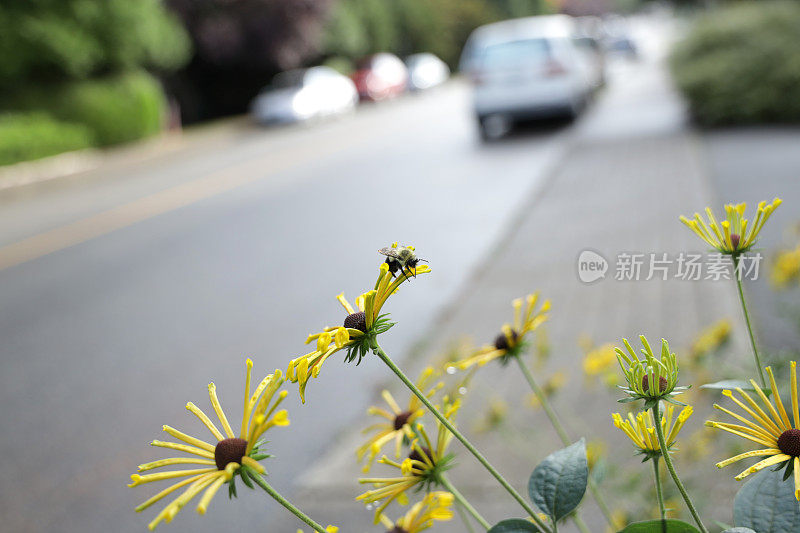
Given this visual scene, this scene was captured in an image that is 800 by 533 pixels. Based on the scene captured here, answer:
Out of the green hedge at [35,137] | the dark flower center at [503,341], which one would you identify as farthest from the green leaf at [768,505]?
the green hedge at [35,137]

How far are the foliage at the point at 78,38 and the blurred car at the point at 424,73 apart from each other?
1196 cm

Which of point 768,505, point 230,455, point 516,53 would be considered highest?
point 230,455

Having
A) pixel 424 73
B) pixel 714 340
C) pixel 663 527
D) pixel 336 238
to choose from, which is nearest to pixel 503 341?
pixel 663 527

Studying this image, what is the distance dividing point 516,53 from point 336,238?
6.71 m

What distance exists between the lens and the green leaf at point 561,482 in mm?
919

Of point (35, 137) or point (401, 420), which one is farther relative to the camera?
point (35, 137)

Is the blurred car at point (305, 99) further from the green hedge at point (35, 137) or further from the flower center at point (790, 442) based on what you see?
the flower center at point (790, 442)

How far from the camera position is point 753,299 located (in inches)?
186

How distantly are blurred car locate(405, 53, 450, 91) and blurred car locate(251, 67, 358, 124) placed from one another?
20.4 feet

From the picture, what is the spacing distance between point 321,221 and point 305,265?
1.99 meters

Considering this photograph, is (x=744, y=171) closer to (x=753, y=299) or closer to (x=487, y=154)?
(x=753, y=299)

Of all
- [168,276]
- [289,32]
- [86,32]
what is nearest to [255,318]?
[168,276]

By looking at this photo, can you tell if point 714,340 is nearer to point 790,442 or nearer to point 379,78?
point 790,442

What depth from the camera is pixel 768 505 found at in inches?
34.8
